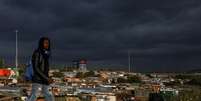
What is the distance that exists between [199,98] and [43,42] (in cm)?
1139

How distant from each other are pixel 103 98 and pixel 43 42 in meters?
11.2

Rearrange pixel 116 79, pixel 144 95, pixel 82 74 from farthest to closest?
pixel 82 74
pixel 116 79
pixel 144 95

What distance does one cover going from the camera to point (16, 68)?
69.4 meters

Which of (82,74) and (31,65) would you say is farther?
(82,74)

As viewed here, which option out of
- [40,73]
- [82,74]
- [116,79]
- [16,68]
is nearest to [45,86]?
[40,73]

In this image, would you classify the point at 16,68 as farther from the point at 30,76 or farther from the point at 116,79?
the point at 30,76

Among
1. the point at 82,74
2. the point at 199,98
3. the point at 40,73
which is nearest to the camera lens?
the point at 40,73

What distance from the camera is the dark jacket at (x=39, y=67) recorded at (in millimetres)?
13391

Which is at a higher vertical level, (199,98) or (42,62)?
(42,62)

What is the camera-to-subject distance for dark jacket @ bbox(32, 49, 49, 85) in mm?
13391

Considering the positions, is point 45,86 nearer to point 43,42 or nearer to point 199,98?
point 43,42

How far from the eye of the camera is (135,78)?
80.9 meters

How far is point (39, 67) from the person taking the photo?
13.4 metres

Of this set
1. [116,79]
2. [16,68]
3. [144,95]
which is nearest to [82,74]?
[116,79]
